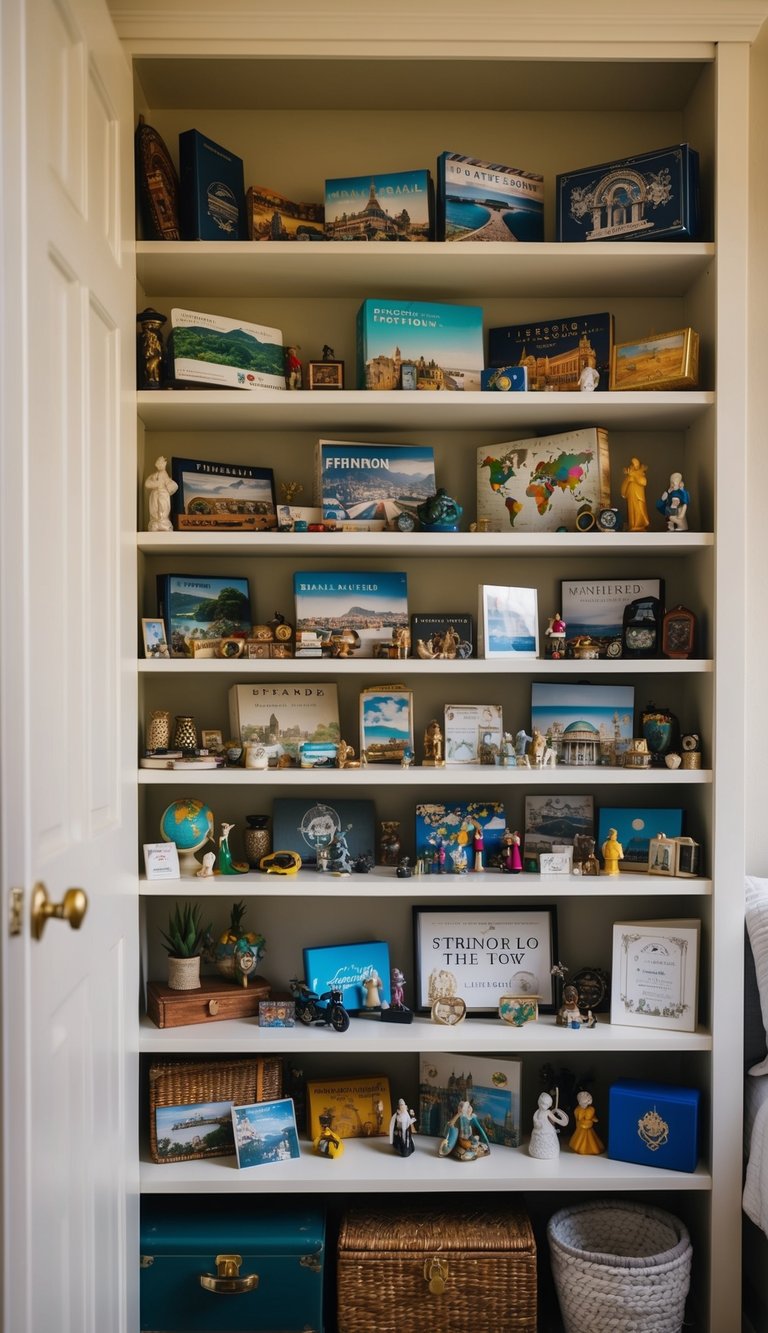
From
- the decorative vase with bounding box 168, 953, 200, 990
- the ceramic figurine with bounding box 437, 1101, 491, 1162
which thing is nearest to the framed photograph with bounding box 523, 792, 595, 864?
the ceramic figurine with bounding box 437, 1101, 491, 1162

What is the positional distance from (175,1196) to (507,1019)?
0.84 meters

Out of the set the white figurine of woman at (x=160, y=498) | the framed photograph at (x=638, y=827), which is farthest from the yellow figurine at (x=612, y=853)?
the white figurine of woman at (x=160, y=498)

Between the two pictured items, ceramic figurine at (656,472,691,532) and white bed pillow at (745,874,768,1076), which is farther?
ceramic figurine at (656,472,691,532)

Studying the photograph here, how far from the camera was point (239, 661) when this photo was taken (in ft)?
7.70

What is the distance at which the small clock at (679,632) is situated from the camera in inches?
93.1

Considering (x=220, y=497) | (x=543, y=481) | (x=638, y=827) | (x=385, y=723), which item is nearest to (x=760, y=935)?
(x=638, y=827)

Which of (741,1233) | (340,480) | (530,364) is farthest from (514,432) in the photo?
(741,1233)

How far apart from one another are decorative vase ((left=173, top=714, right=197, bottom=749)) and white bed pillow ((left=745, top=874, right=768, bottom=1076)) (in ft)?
4.17

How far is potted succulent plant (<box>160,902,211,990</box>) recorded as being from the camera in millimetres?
2402

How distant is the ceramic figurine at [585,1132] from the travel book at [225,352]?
5.69ft

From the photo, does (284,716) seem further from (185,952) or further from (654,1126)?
(654,1126)

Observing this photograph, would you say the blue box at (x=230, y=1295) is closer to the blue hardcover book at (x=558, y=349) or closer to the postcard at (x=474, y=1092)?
the postcard at (x=474, y=1092)

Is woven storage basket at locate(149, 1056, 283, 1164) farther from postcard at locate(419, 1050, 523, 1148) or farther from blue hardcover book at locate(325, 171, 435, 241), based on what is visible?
blue hardcover book at locate(325, 171, 435, 241)

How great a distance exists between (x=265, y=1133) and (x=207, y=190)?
6.70 feet
